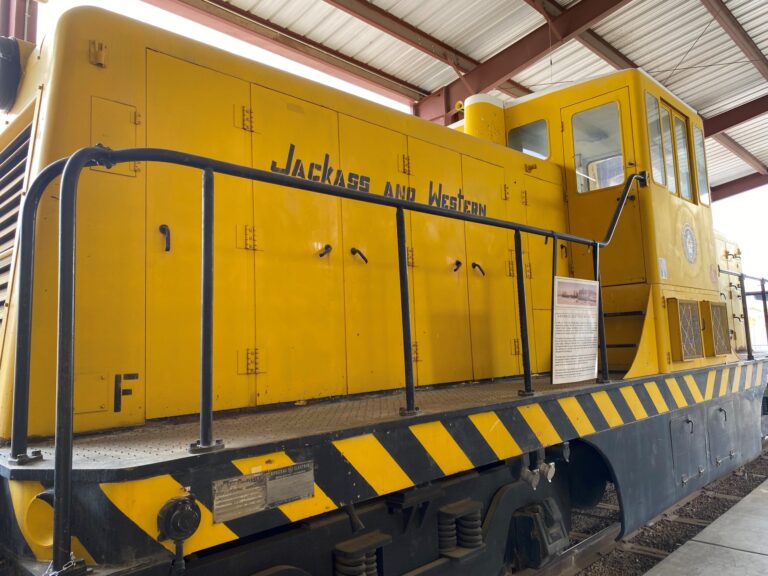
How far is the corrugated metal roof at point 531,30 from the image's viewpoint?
315 inches

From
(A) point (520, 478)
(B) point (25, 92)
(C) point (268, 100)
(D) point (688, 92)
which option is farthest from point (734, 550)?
(D) point (688, 92)

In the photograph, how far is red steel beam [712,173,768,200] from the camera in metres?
16.8

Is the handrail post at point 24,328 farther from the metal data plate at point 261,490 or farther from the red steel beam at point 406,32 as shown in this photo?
the red steel beam at point 406,32

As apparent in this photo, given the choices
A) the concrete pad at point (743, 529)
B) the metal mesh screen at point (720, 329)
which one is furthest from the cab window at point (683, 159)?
the concrete pad at point (743, 529)

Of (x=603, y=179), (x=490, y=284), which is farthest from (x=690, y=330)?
(x=490, y=284)

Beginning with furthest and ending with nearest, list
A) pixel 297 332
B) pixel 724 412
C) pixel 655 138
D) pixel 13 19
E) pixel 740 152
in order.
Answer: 1. pixel 740 152
2. pixel 13 19
3. pixel 724 412
4. pixel 655 138
5. pixel 297 332

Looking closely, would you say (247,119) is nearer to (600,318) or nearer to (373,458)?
(373,458)

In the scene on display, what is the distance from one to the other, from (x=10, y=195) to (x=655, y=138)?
4.05 meters

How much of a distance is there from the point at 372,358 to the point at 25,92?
1949 mm

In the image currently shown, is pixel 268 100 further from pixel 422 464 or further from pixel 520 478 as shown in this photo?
pixel 520 478

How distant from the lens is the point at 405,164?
3182mm

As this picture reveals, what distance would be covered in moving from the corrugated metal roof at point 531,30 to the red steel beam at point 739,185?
20.7ft

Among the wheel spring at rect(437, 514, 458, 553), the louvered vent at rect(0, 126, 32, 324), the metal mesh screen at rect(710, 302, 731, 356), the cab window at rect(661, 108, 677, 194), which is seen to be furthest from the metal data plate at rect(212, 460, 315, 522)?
the metal mesh screen at rect(710, 302, 731, 356)

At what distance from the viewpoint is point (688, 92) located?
1194cm
